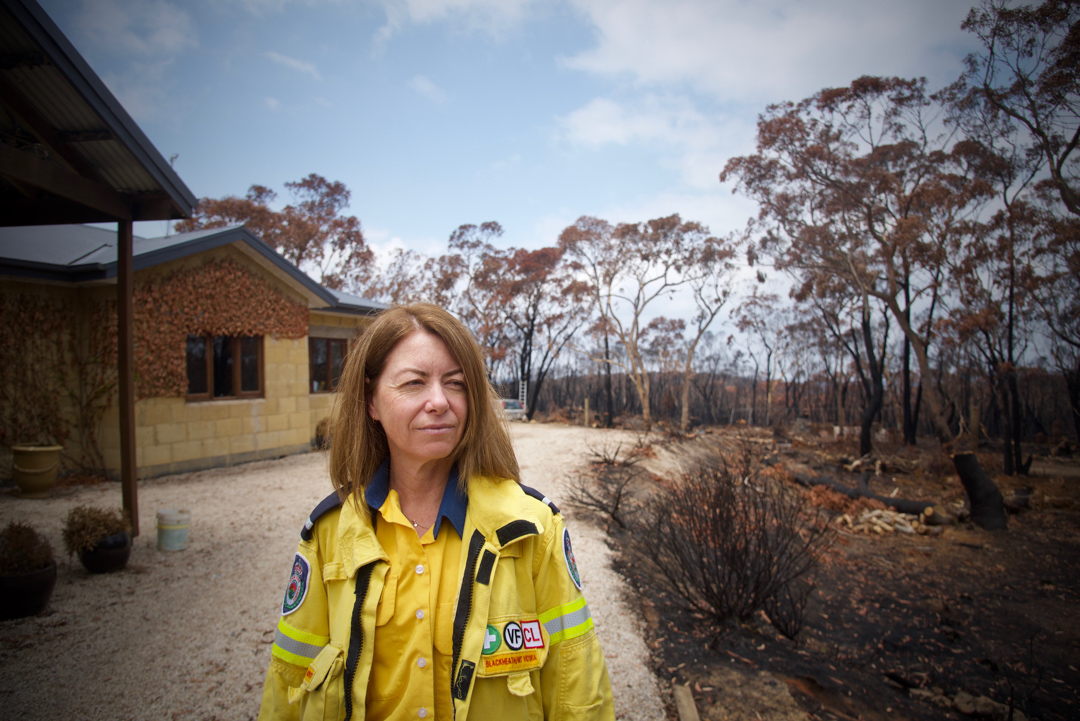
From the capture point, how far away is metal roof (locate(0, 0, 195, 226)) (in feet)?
10.4

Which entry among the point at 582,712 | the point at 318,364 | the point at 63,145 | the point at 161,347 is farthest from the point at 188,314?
the point at 582,712

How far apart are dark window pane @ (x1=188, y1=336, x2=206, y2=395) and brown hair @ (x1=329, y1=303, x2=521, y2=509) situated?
958 centimetres

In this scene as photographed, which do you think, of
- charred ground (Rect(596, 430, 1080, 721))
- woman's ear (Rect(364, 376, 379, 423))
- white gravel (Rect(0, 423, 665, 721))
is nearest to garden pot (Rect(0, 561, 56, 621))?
white gravel (Rect(0, 423, 665, 721))

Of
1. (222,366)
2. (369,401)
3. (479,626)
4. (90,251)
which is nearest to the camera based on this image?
(479,626)

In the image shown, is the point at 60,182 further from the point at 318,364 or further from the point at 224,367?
the point at 318,364

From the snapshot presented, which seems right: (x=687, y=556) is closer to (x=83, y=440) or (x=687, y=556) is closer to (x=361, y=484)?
(x=361, y=484)

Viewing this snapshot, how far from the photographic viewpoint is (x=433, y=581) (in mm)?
1358

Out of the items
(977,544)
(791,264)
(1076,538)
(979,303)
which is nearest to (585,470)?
(977,544)

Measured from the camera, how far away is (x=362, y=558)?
1338 millimetres

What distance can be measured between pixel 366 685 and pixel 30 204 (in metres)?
5.12

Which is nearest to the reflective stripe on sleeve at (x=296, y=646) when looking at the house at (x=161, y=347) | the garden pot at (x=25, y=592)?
the garden pot at (x=25, y=592)

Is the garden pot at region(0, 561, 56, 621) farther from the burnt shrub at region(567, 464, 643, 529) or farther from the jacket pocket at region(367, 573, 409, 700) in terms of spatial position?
the burnt shrub at region(567, 464, 643, 529)

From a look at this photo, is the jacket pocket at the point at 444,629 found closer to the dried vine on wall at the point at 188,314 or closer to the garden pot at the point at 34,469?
the garden pot at the point at 34,469

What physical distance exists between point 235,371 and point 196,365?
75cm
